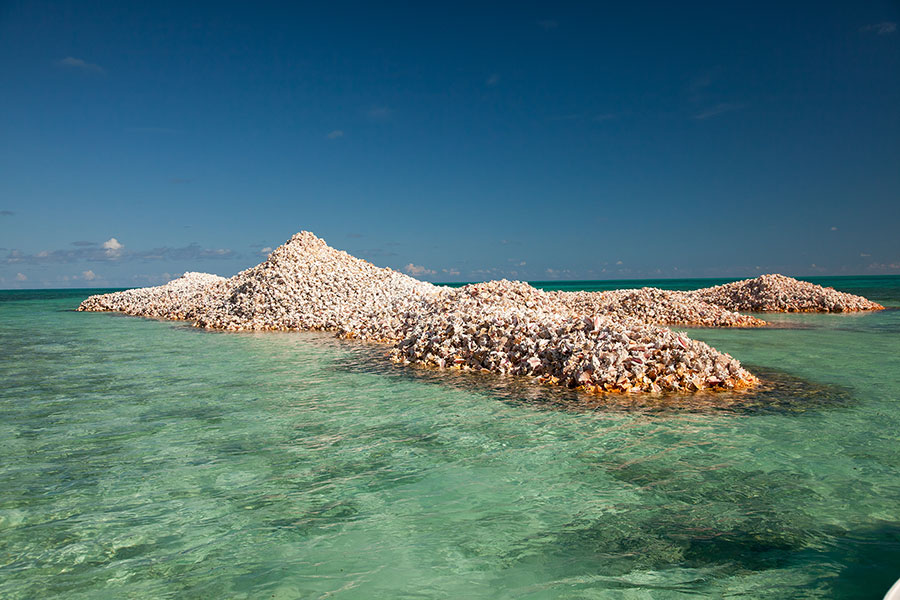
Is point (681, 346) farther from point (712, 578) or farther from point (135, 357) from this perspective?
point (135, 357)

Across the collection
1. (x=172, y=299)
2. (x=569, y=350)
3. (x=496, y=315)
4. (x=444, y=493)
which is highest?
(x=172, y=299)

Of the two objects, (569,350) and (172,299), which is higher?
(172,299)

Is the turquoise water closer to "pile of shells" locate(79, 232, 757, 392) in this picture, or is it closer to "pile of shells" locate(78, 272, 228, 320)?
"pile of shells" locate(79, 232, 757, 392)

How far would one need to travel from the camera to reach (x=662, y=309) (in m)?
19.4

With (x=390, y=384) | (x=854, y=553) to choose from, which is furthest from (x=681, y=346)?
(x=854, y=553)

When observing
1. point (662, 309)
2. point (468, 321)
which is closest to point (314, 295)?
point (468, 321)

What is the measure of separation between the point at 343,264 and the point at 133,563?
63.4ft

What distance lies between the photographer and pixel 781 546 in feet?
10.00

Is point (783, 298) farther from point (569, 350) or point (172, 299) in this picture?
point (172, 299)

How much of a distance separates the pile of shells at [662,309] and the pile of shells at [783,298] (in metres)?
6.09

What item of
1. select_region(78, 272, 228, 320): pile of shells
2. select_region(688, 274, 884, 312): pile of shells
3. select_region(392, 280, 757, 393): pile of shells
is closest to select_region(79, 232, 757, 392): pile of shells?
select_region(392, 280, 757, 393): pile of shells

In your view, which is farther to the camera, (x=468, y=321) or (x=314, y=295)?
(x=314, y=295)

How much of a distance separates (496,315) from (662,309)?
38.1 feet

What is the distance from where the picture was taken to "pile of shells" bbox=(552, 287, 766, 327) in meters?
18.1
